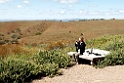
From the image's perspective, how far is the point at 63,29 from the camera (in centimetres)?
8094

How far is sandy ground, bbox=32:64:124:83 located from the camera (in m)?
10.6

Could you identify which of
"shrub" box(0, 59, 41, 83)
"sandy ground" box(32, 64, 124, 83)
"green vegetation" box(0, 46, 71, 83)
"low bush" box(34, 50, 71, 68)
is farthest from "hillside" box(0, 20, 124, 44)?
"shrub" box(0, 59, 41, 83)

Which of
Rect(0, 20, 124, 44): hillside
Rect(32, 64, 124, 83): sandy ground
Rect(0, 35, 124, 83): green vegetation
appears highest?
Rect(0, 35, 124, 83): green vegetation

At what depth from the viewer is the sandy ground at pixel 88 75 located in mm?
10594

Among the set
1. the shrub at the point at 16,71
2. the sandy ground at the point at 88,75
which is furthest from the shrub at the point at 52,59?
the shrub at the point at 16,71

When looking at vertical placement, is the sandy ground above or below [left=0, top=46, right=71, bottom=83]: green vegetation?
below

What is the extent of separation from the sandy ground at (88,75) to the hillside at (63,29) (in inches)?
1589

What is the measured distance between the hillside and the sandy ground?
Result: 4035 centimetres

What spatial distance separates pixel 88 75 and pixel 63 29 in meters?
69.6

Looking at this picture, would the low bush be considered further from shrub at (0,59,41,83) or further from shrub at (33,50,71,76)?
shrub at (0,59,41,83)

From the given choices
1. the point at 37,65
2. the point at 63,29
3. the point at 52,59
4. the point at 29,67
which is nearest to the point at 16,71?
the point at 29,67

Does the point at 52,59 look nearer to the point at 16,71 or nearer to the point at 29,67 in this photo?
the point at 29,67

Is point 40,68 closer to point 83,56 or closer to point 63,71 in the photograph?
point 63,71

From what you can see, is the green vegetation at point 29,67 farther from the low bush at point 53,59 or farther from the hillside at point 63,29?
the hillside at point 63,29
